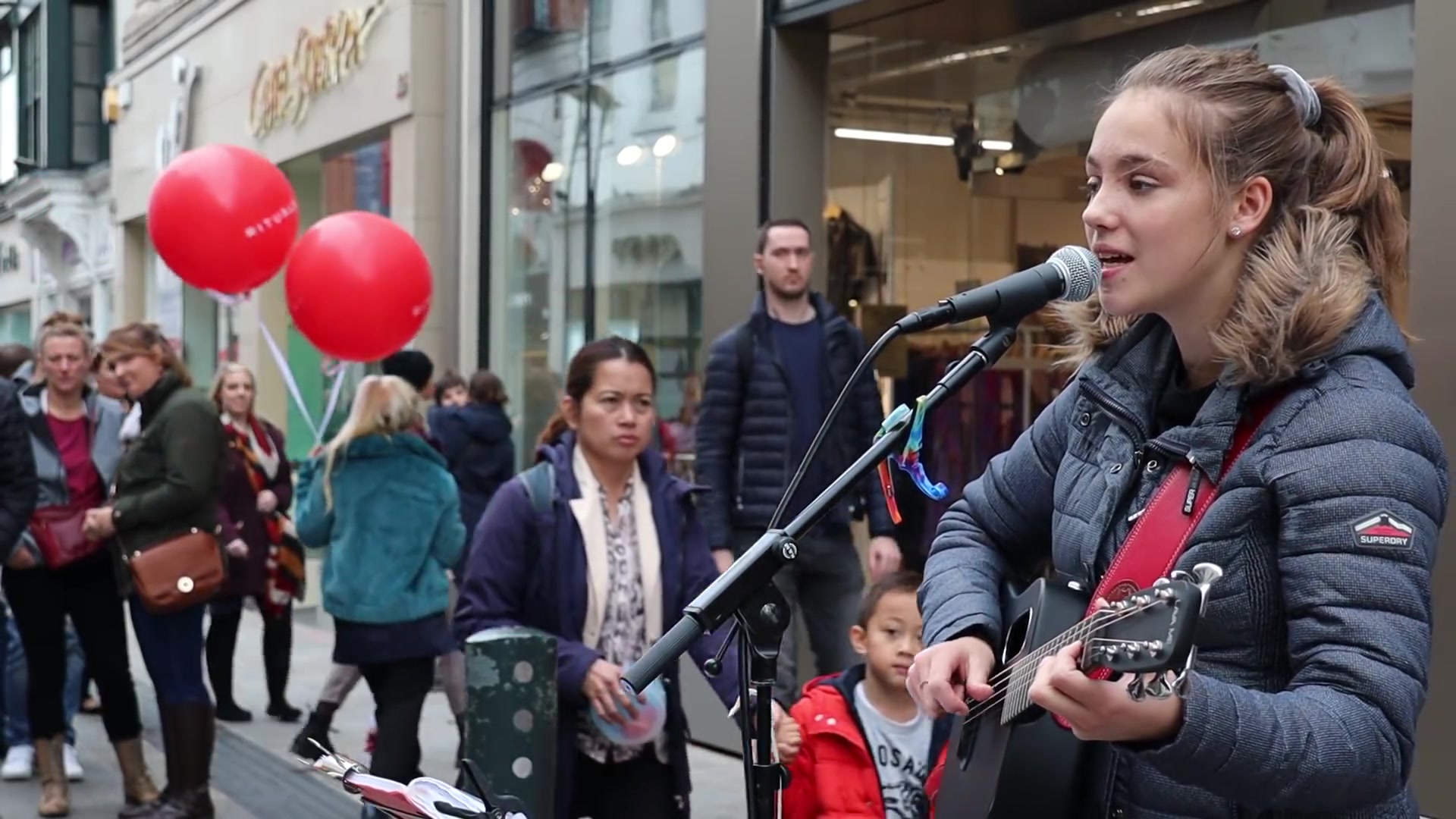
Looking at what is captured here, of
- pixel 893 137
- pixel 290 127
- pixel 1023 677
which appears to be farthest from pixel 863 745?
pixel 290 127

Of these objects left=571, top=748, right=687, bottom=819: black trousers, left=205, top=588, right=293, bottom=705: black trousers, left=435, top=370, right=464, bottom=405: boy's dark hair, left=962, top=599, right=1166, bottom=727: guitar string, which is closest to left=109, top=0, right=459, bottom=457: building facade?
left=435, top=370, right=464, bottom=405: boy's dark hair

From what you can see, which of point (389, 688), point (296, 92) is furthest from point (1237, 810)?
point (296, 92)

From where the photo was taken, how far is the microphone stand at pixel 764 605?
2402 mm

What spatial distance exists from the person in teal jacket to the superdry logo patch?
4.82 meters

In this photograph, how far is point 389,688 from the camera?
641 centimetres

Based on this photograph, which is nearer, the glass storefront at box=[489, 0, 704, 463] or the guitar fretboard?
the guitar fretboard

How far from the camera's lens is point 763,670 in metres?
2.56

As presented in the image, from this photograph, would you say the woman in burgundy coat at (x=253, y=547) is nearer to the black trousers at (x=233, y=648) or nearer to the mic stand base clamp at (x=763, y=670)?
the black trousers at (x=233, y=648)

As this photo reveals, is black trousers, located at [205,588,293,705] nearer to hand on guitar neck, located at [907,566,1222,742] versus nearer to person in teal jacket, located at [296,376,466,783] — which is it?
person in teal jacket, located at [296,376,466,783]

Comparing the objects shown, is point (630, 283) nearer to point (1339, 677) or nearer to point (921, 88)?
point (921, 88)

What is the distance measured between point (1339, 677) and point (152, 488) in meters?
5.50

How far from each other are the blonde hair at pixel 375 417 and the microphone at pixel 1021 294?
454cm

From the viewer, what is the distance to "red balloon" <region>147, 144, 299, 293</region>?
28.6 feet

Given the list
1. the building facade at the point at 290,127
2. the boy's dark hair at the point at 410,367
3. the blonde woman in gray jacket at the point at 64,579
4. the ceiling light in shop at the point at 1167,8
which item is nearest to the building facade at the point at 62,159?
the building facade at the point at 290,127
